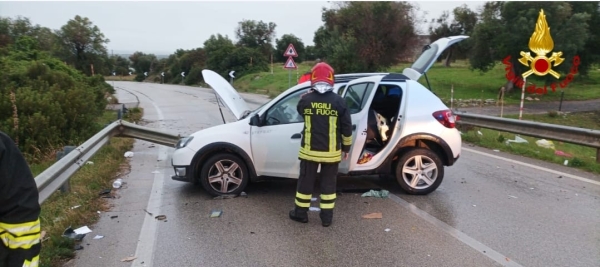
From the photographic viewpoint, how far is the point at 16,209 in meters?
2.03

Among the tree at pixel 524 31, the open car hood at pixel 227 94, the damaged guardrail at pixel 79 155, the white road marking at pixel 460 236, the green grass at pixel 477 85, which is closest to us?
the white road marking at pixel 460 236

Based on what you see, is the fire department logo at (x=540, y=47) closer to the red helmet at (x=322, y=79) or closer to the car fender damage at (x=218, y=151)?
the car fender damage at (x=218, y=151)

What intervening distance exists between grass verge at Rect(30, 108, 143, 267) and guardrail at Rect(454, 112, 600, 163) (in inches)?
310

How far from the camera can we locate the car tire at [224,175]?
6129mm

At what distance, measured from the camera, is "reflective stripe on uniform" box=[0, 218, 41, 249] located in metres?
2.03

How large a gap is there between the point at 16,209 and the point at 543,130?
9.26 m

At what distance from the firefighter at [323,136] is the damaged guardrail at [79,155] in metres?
2.58

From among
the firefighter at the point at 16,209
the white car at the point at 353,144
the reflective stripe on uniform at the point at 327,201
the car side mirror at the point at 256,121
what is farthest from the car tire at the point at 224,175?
the firefighter at the point at 16,209

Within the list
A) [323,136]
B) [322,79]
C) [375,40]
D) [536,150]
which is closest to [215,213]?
[323,136]

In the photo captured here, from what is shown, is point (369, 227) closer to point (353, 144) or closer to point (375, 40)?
point (353, 144)

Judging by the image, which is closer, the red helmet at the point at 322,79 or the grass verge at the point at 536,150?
the red helmet at the point at 322,79

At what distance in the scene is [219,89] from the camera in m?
7.39

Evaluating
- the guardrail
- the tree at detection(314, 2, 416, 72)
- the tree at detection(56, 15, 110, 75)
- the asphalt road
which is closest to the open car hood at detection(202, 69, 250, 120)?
the asphalt road

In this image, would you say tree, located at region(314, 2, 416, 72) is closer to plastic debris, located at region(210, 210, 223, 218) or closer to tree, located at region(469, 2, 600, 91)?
tree, located at region(469, 2, 600, 91)
